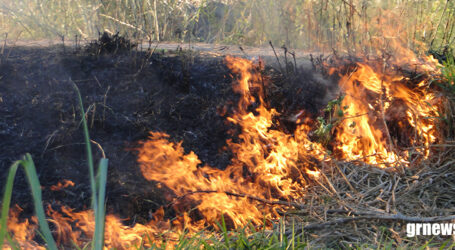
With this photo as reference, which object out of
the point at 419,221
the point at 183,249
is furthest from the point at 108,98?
the point at 419,221

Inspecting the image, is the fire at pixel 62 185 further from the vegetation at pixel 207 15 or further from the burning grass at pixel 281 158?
the vegetation at pixel 207 15

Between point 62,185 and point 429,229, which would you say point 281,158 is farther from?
point 62,185

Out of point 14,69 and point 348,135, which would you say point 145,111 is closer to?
point 14,69

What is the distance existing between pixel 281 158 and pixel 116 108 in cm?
127

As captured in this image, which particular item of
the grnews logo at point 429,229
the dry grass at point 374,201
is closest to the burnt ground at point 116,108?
the dry grass at point 374,201

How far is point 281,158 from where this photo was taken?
2.92 metres

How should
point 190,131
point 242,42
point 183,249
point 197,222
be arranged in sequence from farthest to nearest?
point 242,42 < point 190,131 < point 197,222 < point 183,249

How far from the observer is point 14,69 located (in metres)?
3.33

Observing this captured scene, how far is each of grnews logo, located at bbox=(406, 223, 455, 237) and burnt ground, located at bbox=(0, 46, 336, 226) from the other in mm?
1252

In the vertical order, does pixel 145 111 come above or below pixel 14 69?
below

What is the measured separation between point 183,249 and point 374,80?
7.04ft

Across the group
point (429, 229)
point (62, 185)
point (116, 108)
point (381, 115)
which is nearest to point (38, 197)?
point (62, 185)

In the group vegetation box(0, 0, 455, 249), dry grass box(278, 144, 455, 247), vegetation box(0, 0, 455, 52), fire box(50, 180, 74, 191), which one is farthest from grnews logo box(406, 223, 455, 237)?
vegetation box(0, 0, 455, 52)

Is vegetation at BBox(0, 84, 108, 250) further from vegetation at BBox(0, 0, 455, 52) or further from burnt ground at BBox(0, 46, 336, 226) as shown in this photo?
vegetation at BBox(0, 0, 455, 52)
